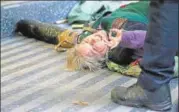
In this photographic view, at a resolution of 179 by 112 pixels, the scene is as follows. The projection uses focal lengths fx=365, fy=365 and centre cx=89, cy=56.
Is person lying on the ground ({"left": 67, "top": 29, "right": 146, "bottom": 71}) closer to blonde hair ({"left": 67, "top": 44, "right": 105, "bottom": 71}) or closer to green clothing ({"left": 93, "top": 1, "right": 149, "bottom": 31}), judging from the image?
blonde hair ({"left": 67, "top": 44, "right": 105, "bottom": 71})

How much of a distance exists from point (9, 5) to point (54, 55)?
54 cm

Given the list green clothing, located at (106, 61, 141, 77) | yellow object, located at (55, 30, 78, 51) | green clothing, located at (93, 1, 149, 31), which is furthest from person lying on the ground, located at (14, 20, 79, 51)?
green clothing, located at (106, 61, 141, 77)

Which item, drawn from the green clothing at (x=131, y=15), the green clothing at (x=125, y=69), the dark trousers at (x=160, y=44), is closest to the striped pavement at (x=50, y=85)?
the green clothing at (x=125, y=69)

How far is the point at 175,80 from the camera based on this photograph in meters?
1.40

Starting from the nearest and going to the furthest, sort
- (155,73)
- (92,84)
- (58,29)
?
(155,73) < (92,84) < (58,29)

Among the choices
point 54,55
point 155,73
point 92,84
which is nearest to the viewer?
point 155,73

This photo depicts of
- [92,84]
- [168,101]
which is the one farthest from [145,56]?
[92,84]

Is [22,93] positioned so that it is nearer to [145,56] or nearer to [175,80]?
[145,56]

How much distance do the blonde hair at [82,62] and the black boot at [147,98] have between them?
354 millimetres

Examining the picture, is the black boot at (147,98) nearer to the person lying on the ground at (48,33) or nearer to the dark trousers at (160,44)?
the dark trousers at (160,44)

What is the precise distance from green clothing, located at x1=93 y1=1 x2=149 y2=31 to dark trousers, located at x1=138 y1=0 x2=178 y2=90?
0.60 meters

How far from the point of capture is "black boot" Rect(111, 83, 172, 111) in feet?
3.71

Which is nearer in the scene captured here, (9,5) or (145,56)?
(145,56)

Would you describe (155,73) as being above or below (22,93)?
above
